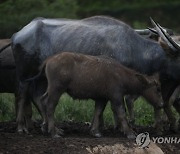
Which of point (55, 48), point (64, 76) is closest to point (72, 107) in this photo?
point (55, 48)

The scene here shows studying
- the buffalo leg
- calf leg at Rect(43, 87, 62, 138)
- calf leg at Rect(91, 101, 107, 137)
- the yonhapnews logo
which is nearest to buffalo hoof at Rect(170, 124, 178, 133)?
the buffalo leg

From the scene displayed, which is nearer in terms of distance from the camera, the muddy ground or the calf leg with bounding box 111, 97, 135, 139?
the muddy ground

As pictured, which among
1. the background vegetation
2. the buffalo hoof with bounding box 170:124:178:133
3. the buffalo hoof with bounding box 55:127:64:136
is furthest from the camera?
the background vegetation

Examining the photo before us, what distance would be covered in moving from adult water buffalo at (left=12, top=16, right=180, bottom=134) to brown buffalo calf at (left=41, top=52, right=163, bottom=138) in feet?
2.22

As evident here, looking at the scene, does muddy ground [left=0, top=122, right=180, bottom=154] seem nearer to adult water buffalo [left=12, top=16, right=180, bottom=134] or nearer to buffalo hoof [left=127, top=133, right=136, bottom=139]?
buffalo hoof [left=127, top=133, right=136, bottom=139]

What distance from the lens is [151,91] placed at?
13.9 meters

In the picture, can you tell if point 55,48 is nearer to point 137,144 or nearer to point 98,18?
point 98,18

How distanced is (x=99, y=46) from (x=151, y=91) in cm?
123

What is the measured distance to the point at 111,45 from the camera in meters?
14.3

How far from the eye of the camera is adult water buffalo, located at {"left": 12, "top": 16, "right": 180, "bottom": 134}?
14.3 meters

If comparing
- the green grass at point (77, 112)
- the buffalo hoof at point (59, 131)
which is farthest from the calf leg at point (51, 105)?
the green grass at point (77, 112)

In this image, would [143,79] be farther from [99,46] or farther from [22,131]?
[22,131]

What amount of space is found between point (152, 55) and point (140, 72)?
0.39 meters

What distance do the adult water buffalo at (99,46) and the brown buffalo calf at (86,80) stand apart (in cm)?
68
